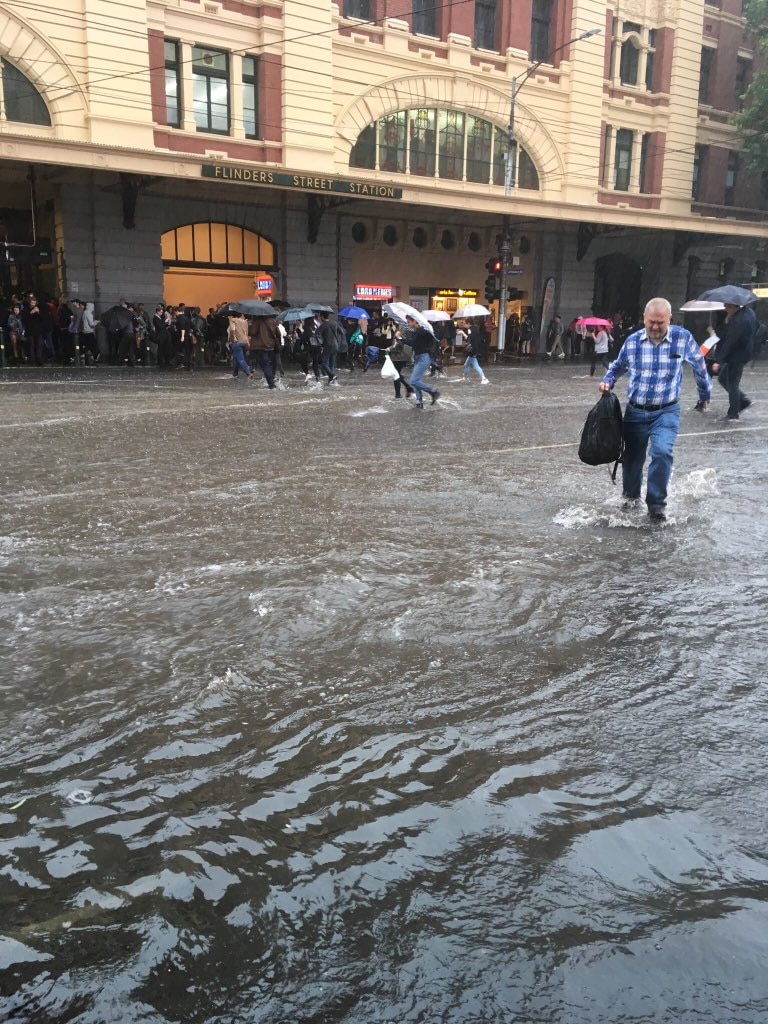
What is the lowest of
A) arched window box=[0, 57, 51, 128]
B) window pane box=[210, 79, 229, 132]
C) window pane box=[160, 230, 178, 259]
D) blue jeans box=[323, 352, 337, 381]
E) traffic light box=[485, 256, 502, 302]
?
blue jeans box=[323, 352, 337, 381]

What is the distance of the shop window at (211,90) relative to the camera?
2570cm

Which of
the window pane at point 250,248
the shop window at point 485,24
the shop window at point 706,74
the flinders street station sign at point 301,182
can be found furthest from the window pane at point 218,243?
the shop window at point 706,74

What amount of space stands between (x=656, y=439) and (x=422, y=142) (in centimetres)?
2671

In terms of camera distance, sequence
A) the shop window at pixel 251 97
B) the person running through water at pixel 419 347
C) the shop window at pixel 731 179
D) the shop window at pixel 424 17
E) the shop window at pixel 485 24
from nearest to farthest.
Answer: the person running through water at pixel 419 347, the shop window at pixel 251 97, the shop window at pixel 424 17, the shop window at pixel 485 24, the shop window at pixel 731 179

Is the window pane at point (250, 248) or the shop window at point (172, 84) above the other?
the shop window at point (172, 84)

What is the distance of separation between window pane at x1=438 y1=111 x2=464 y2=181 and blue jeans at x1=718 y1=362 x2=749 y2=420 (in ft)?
67.8

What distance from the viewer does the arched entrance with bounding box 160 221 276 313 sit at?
2723 centimetres

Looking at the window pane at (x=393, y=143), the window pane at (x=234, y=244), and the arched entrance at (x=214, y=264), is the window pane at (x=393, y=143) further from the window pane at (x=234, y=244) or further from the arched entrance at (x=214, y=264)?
the window pane at (x=234, y=244)

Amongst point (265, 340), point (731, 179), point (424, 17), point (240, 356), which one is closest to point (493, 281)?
point (424, 17)

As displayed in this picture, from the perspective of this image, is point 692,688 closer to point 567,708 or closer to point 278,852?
point 567,708

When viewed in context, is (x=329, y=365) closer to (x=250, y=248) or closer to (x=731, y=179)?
(x=250, y=248)

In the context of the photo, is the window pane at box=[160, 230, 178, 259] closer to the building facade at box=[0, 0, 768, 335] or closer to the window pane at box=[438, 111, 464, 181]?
the building facade at box=[0, 0, 768, 335]

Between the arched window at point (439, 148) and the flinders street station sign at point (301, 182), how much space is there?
10.6 feet

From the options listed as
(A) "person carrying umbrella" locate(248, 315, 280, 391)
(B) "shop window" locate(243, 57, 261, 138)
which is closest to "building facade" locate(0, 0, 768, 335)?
(B) "shop window" locate(243, 57, 261, 138)
